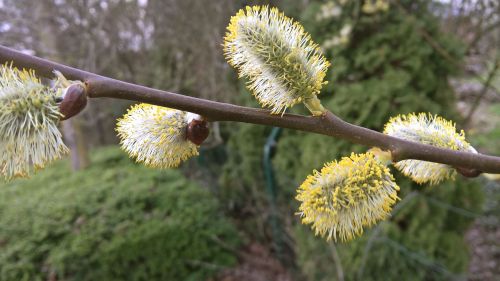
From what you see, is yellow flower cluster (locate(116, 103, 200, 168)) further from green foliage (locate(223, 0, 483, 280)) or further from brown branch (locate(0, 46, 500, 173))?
green foliage (locate(223, 0, 483, 280))

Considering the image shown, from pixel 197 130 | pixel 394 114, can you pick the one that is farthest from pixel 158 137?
pixel 394 114

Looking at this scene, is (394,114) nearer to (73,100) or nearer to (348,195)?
(348,195)

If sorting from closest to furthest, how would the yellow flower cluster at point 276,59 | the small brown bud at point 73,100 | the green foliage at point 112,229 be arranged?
the small brown bud at point 73,100 → the yellow flower cluster at point 276,59 → the green foliage at point 112,229

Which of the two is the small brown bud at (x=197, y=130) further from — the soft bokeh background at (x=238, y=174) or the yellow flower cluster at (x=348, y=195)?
the soft bokeh background at (x=238, y=174)

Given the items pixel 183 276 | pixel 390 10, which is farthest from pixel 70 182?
pixel 390 10

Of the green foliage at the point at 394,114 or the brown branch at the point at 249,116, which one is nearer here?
the brown branch at the point at 249,116

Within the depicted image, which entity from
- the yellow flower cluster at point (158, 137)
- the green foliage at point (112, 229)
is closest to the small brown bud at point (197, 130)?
the yellow flower cluster at point (158, 137)

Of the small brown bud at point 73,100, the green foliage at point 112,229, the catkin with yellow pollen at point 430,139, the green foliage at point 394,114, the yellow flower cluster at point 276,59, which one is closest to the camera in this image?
the small brown bud at point 73,100
